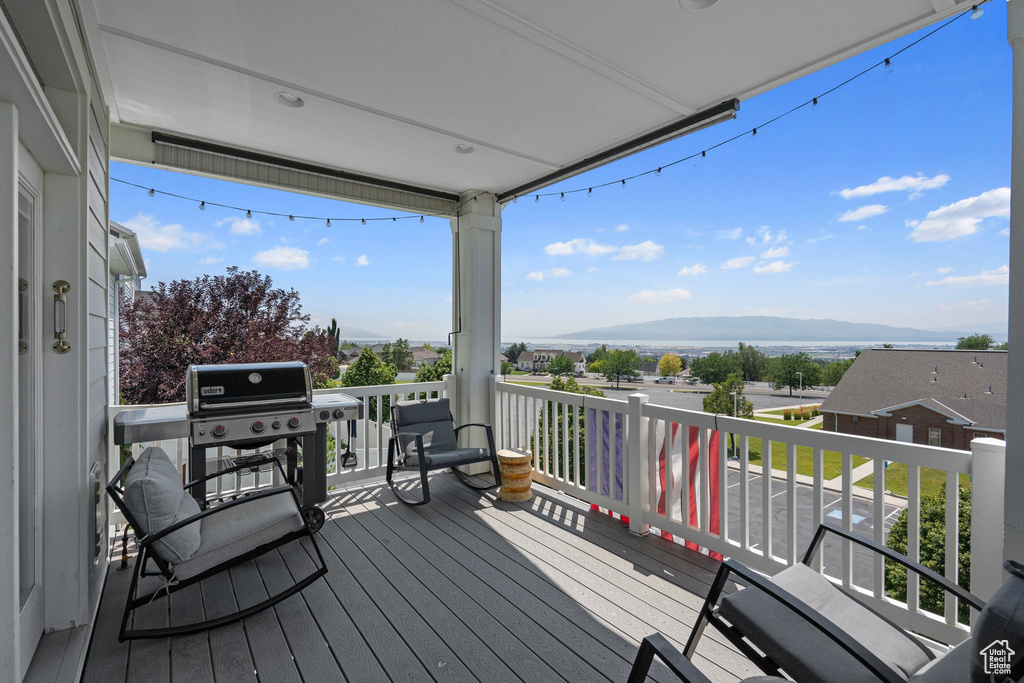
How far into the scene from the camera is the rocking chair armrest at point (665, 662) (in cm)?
105

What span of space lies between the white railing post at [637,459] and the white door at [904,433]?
1324mm

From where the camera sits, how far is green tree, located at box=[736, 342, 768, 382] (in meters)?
3.38

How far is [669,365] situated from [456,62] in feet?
9.51

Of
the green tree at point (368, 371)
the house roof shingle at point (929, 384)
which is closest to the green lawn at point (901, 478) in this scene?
the house roof shingle at point (929, 384)

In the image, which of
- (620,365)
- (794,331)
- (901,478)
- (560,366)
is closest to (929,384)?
(901,478)

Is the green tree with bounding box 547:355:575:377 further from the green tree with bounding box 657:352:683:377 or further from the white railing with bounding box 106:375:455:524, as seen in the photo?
the white railing with bounding box 106:375:455:524

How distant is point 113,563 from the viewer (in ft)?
9.27

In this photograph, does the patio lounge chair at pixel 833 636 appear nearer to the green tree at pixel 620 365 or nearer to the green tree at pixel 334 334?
the green tree at pixel 620 365

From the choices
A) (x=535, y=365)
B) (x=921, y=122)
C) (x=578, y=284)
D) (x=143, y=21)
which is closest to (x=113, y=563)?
(x=143, y=21)

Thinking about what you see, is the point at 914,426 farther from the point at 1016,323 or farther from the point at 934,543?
the point at 934,543

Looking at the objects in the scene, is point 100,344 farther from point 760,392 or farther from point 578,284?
point 578,284

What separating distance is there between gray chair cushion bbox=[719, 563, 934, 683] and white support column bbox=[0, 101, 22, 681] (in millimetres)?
2121

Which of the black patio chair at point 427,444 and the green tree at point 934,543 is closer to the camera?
the green tree at point 934,543

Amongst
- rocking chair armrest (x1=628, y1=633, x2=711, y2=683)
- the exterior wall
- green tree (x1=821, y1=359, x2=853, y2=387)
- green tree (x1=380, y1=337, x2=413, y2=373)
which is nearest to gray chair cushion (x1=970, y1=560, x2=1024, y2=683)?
Answer: rocking chair armrest (x1=628, y1=633, x2=711, y2=683)
